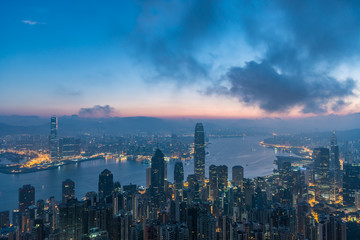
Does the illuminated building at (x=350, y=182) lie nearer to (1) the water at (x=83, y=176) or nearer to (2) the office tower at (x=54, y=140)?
(1) the water at (x=83, y=176)

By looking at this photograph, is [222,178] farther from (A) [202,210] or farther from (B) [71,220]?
(B) [71,220]

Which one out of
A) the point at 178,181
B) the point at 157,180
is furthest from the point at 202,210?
the point at 178,181

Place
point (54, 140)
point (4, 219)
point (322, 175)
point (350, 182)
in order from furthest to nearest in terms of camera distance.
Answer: point (54, 140), point (322, 175), point (350, 182), point (4, 219)

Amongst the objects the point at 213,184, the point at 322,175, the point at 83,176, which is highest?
the point at 322,175

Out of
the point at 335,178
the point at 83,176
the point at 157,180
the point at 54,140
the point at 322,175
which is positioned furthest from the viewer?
the point at 54,140

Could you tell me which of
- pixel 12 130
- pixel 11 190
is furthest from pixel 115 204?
pixel 12 130

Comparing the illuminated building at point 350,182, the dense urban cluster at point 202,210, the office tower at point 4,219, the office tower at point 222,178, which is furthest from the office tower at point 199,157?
the office tower at point 4,219

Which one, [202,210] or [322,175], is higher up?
[202,210]
